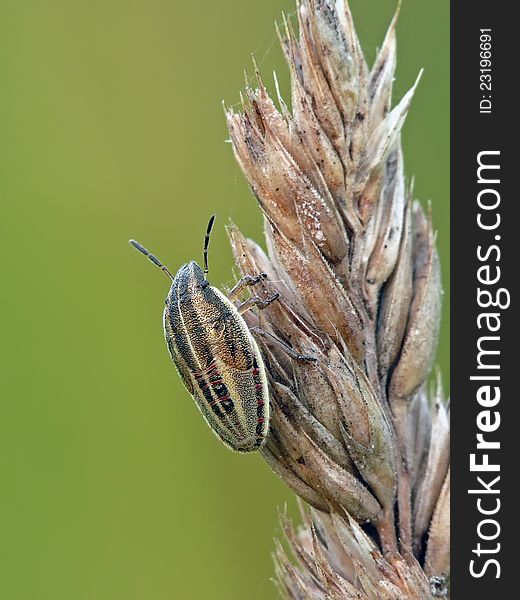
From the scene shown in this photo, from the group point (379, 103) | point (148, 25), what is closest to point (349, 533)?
point (379, 103)

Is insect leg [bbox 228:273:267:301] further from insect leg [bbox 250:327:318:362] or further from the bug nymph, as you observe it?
insect leg [bbox 250:327:318:362]

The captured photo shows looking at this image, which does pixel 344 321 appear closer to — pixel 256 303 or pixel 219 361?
pixel 256 303

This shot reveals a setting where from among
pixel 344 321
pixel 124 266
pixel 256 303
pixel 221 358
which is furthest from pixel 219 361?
pixel 124 266

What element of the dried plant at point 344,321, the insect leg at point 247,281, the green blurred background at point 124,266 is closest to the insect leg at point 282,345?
the dried plant at point 344,321

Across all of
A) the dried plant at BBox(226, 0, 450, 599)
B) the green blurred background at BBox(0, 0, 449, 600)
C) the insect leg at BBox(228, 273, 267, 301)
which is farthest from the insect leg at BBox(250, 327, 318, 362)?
the green blurred background at BBox(0, 0, 449, 600)

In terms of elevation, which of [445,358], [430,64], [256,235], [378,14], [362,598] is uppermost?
[378,14]

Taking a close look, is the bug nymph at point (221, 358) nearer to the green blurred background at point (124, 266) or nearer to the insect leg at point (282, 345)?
the insect leg at point (282, 345)

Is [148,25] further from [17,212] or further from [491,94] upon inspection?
[491,94]
